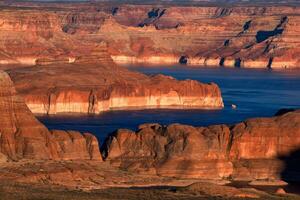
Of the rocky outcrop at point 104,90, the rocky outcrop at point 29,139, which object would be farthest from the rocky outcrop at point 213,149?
the rocky outcrop at point 104,90

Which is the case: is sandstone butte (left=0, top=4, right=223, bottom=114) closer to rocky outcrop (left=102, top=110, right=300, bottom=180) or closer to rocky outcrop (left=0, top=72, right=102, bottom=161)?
rocky outcrop (left=0, top=72, right=102, bottom=161)

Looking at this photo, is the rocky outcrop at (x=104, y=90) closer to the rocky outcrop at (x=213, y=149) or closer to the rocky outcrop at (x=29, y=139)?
the rocky outcrop at (x=213, y=149)

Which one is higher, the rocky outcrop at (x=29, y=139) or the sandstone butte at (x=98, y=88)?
the sandstone butte at (x=98, y=88)

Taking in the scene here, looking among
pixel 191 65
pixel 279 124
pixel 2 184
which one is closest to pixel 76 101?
pixel 279 124

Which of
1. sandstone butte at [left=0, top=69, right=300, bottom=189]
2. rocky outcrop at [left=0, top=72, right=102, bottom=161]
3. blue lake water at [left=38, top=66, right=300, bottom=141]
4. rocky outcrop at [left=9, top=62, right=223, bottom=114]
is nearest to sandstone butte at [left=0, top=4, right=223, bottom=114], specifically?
rocky outcrop at [left=9, top=62, right=223, bottom=114]

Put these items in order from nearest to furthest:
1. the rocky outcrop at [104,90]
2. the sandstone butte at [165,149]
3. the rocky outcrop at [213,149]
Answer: the sandstone butte at [165,149], the rocky outcrop at [213,149], the rocky outcrop at [104,90]

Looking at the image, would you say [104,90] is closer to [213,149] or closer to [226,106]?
[226,106]
